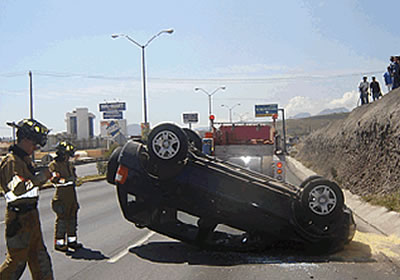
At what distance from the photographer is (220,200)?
7.06 m

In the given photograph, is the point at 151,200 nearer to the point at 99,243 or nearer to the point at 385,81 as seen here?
the point at 99,243

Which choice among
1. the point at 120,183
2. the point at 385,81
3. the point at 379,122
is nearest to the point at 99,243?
the point at 120,183

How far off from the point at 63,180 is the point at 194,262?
2629 mm

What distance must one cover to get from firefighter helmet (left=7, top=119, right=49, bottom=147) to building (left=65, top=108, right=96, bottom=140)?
256 feet

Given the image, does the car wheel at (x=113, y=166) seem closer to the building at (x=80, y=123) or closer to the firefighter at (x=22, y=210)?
the firefighter at (x=22, y=210)

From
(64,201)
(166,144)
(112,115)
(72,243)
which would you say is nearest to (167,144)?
(166,144)

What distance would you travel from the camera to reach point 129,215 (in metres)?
7.39

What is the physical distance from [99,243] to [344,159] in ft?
47.7

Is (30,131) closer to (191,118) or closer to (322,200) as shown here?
(322,200)

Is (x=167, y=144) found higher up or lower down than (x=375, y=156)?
higher up

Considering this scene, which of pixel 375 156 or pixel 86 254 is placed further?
pixel 375 156

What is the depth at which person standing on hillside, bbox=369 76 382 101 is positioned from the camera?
2233cm

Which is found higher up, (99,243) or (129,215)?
(129,215)

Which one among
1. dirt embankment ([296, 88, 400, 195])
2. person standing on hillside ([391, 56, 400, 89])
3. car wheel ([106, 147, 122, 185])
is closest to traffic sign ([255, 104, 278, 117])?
dirt embankment ([296, 88, 400, 195])
